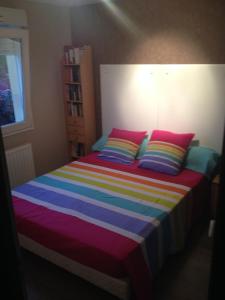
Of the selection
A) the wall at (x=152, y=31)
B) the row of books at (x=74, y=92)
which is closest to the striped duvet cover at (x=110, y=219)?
the row of books at (x=74, y=92)

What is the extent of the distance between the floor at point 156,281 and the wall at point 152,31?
199cm

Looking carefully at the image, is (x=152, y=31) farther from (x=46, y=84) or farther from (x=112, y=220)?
(x=112, y=220)

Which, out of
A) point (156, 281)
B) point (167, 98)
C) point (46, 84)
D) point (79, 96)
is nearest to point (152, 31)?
point (167, 98)

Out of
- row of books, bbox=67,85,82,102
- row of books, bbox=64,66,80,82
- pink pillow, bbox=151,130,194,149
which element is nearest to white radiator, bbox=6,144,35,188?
row of books, bbox=67,85,82,102

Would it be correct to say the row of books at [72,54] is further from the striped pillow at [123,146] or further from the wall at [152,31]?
the striped pillow at [123,146]

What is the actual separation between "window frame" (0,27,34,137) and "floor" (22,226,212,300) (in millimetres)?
1512

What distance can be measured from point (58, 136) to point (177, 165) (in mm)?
1880

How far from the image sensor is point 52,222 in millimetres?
2211

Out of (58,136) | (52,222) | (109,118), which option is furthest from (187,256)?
(58,136)

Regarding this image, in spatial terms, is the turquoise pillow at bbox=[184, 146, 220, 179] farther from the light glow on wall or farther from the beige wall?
the beige wall

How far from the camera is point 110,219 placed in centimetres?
221

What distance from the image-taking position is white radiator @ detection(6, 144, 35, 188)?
10.9ft

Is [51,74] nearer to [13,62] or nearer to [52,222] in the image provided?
[13,62]

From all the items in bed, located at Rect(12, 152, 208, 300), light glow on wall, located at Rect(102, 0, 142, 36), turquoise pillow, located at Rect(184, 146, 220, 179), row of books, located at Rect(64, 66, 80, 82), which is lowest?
bed, located at Rect(12, 152, 208, 300)
